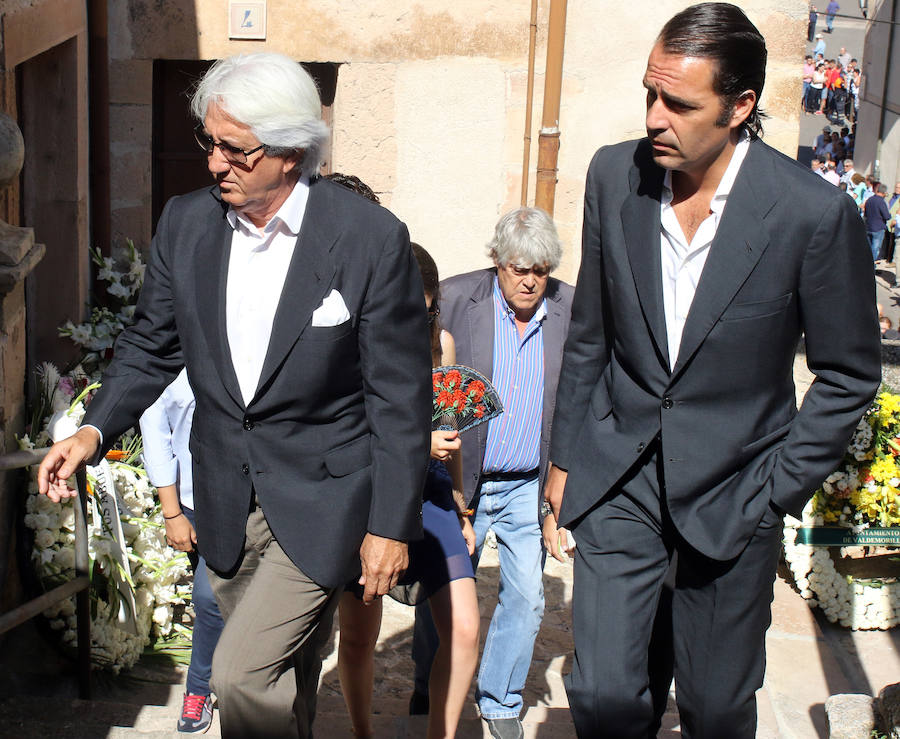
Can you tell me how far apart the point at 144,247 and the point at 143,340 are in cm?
395

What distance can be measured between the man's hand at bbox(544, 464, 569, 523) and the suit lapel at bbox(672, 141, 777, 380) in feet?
1.81

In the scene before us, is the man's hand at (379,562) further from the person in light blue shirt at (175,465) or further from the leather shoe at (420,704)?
the leather shoe at (420,704)

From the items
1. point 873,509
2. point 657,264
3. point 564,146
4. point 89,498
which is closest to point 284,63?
point 657,264

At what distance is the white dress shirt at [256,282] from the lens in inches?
110

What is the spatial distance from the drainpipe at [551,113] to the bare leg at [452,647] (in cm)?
351

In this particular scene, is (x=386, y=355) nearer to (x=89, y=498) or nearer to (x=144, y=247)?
(x=89, y=498)

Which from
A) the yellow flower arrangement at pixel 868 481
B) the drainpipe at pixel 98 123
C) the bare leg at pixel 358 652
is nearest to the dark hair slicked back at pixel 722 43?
the bare leg at pixel 358 652

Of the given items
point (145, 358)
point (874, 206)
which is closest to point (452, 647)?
point (145, 358)

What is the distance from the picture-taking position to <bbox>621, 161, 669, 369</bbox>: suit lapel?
2764mm

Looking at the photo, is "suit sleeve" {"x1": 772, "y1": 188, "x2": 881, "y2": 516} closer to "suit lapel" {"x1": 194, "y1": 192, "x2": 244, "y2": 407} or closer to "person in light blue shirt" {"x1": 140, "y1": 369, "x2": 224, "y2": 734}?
"suit lapel" {"x1": 194, "y1": 192, "x2": 244, "y2": 407}

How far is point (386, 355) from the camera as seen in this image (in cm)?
282

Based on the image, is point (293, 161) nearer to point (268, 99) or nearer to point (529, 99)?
point (268, 99)

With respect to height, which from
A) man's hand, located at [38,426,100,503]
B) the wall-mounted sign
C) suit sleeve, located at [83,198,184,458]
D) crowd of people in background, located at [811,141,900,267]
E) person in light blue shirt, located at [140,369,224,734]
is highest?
the wall-mounted sign

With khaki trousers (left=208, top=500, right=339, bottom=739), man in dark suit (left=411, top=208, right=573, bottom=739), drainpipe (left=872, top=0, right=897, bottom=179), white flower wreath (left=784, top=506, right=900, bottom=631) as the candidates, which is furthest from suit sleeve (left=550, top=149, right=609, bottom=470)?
drainpipe (left=872, top=0, right=897, bottom=179)
